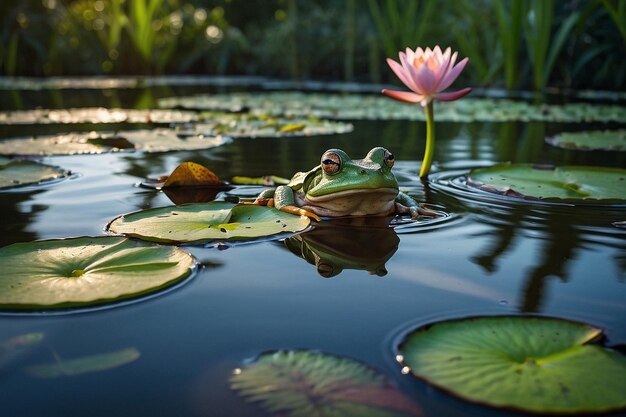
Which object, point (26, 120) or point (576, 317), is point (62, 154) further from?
point (576, 317)

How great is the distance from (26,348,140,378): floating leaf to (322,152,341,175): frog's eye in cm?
112

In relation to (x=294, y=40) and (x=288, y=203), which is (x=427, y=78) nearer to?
(x=288, y=203)

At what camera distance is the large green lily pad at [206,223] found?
202 cm

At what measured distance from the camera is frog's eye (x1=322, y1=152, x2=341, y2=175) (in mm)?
2240

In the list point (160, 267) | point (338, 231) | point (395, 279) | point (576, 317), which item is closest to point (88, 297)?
point (160, 267)

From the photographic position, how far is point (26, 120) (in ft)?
19.5

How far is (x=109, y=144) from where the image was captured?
4363 millimetres

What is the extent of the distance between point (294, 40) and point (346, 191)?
1137 cm

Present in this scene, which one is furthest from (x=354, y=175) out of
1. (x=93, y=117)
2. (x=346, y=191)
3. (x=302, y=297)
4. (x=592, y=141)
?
(x=93, y=117)

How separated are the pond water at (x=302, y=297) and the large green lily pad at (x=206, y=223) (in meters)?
0.05

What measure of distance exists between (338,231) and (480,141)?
3.07m

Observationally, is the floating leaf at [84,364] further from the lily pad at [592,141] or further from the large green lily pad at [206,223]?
the lily pad at [592,141]

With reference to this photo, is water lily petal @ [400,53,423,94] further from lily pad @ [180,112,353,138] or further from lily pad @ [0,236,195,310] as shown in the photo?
lily pad @ [180,112,353,138]

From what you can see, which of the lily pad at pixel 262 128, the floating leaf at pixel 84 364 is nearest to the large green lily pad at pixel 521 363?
the floating leaf at pixel 84 364
